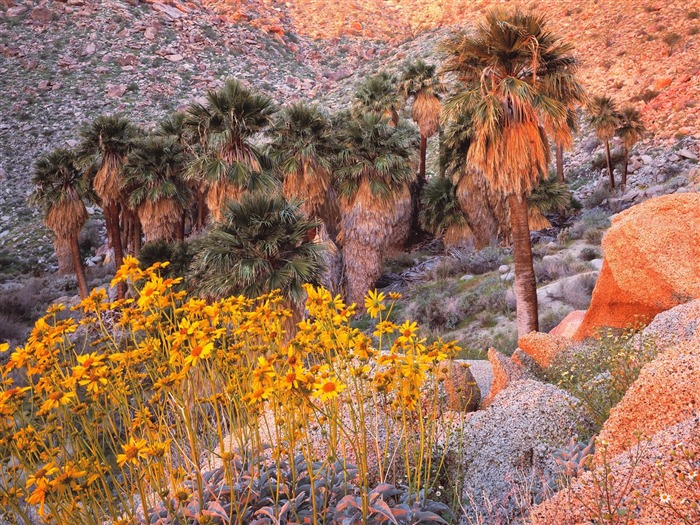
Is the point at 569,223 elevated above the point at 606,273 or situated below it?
below

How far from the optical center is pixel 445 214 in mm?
26078

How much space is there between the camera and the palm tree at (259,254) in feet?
37.1

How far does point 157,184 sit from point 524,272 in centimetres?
1578

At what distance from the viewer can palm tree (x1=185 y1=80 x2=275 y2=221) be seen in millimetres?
15266

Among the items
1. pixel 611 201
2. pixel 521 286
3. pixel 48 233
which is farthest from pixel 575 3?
pixel 48 233

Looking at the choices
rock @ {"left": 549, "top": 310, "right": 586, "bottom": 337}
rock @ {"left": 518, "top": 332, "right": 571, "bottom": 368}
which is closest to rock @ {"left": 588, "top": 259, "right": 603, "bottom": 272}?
rock @ {"left": 549, "top": 310, "right": 586, "bottom": 337}

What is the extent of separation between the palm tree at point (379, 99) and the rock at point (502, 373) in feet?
78.8

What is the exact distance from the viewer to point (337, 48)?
6550cm

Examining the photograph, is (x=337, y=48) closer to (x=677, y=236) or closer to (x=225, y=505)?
(x=677, y=236)

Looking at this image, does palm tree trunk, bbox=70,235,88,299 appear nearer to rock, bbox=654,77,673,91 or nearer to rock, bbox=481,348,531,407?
rock, bbox=481,348,531,407

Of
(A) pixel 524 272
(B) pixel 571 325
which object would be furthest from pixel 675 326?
(A) pixel 524 272

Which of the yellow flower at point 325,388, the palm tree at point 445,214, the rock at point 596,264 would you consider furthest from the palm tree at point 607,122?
the yellow flower at point 325,388

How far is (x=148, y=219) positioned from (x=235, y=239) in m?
10.8

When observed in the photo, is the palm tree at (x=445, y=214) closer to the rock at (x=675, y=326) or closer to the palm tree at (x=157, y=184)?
the palm tree at (x=157, y=184)
